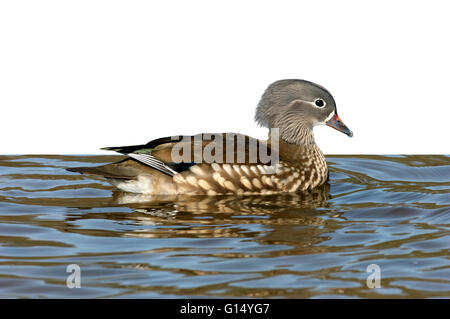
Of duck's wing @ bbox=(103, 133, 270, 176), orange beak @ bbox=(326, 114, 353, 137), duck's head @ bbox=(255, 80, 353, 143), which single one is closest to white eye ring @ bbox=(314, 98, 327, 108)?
duck's head @ bbox=(255, 80, 353, 143)

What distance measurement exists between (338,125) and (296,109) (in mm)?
576

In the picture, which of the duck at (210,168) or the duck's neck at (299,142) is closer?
the duck at (210,168)

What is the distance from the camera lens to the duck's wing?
364 inches

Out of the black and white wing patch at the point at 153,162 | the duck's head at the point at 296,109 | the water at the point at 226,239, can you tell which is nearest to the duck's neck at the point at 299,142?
the duck's head at the point at 296,109

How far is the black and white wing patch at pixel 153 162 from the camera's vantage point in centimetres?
917

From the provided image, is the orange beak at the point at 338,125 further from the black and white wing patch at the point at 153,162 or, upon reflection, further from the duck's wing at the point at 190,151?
the black and white wing patch at the point at 153,162

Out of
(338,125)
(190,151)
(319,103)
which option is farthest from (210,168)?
(338,125)

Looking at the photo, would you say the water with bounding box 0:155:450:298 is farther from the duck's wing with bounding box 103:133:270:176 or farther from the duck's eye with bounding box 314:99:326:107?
the duck's eye with bounding box 314:99:326:107

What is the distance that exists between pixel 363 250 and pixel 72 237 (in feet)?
8.60

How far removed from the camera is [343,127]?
10.3m

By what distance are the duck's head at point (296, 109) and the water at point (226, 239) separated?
2.52ft

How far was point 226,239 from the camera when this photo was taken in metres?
7.30
